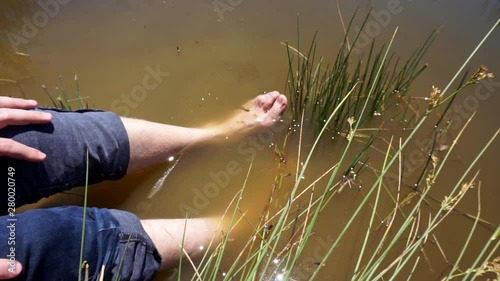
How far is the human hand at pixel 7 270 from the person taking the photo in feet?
3.20

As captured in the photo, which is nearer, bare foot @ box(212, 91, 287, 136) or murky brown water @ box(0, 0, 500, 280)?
murky brown water @ box(0, 0, 500, 280)

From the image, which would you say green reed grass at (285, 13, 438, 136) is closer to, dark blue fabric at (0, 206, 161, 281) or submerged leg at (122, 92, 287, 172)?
submerged leg at (122, 92, 287, 172)

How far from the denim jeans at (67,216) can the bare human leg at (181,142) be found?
0.27 feet

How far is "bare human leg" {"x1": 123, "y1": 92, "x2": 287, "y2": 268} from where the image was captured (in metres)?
1.38

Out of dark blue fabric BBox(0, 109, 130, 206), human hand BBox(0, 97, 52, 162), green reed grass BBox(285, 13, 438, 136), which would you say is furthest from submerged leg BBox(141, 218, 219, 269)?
green reed grass BBox(285, 13, 438, 136)

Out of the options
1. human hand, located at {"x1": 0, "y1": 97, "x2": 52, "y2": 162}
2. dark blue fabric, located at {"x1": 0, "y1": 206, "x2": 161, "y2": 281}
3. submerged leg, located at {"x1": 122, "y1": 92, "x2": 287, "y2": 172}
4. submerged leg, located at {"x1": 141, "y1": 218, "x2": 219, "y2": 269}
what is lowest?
submerged leg, located at {"x1": 141, "y1": 218, "x2": 219, "y2": 269}

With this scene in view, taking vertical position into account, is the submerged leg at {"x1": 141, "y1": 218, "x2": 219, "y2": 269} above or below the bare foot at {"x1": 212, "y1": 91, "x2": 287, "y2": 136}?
below

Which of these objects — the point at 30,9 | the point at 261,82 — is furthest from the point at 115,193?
the point at 30,9

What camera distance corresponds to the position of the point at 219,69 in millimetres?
2033

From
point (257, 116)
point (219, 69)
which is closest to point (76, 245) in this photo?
point (257, 116)

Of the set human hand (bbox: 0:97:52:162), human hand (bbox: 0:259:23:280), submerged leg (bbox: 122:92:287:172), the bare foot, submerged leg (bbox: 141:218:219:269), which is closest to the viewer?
human hand (bbox: 0:259:23:280)

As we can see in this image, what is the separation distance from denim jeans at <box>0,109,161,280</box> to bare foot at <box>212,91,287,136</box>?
55cm

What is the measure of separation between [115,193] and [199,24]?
92 centimetres

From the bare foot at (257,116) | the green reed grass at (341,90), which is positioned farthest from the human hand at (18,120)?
the green reed grass at (341,90)
